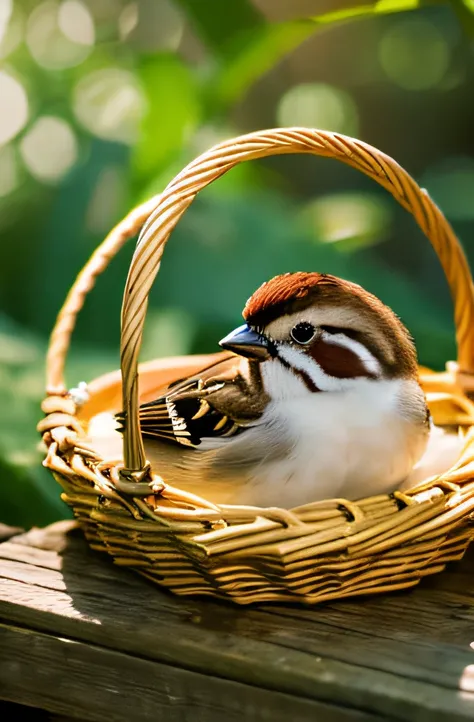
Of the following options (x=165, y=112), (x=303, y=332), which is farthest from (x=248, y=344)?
(x=165, y=112)

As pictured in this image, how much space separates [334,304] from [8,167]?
1482mm

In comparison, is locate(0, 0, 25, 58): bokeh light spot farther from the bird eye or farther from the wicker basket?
the bird eye

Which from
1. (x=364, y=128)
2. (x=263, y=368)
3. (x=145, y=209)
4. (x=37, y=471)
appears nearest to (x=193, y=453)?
(x=263, y=368)

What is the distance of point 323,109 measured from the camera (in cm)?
254

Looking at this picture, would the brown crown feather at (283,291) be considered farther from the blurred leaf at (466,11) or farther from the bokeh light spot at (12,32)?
the bokeh light spot at (12,32)

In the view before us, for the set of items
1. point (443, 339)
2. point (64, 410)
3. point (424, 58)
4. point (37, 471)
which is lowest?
point (37, 471)

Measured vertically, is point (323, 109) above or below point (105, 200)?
above

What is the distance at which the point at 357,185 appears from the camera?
256 cm

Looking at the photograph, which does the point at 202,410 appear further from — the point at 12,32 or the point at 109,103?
the point at 12,32

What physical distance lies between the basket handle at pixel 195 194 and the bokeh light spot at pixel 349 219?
0.62 meters

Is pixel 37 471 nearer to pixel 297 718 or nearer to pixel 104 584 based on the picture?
pixel 104 584

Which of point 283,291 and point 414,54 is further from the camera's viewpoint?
point 414,54

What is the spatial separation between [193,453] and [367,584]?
0.28 meters

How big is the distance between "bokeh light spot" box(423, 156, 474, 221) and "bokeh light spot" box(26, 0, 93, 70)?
3.46ft
